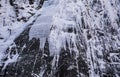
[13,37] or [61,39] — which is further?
[13,37]

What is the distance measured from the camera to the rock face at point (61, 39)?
818cm

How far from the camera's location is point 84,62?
8492mm

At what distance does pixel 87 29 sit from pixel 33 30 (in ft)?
7.40

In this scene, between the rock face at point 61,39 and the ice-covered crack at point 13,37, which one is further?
the ice-covered crack at point 13,37

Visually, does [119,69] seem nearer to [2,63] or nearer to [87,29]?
[87,29]

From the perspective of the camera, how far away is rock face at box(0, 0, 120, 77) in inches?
322

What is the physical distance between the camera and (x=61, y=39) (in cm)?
877

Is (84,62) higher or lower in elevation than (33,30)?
lower

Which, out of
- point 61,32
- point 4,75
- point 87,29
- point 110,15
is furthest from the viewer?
point 110,15

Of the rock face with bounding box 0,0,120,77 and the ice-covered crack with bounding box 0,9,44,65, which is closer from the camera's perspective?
the rock face with bounding box 0,0,120,77

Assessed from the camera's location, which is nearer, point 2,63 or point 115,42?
point 2,63

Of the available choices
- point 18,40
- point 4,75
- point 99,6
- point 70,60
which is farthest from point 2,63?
point 99,6

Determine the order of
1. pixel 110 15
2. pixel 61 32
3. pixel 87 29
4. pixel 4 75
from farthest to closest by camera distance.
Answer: pixel 110 15, pixel 87 29, pixel 61 32, pixel 4 75

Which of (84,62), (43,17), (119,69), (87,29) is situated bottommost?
(119,69)
